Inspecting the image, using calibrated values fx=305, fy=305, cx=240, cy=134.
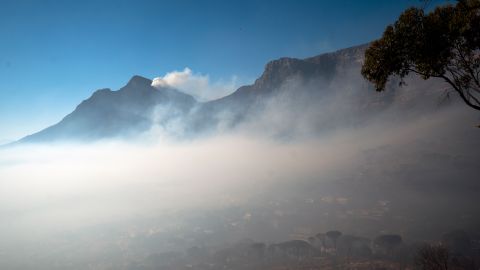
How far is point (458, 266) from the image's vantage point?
114250 mm

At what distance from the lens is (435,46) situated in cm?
1941

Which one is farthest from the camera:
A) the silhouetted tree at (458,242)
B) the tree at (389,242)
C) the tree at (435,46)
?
the tree at (389,242)

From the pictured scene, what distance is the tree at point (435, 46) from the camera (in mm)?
18338

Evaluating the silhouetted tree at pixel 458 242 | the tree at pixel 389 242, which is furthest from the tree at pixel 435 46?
the tree at pixel 389 242

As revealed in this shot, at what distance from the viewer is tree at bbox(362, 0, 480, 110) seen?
18338 mm

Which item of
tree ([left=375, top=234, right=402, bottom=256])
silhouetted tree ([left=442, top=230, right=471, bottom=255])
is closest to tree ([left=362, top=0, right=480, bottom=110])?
silhouetted tree ([left=442, top=230, right=471, bottom=255])

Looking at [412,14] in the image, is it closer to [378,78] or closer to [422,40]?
[422,40]

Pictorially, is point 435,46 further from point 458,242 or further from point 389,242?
point 458,242

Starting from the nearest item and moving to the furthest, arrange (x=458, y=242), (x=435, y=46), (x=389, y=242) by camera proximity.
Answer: (x=435, y=46) < (x=458, y=242) < (x=389, y=242)

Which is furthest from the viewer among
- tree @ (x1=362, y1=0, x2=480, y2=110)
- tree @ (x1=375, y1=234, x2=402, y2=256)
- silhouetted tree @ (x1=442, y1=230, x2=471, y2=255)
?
tree @ (x1=375, y1=234, x2=402, y2=256)

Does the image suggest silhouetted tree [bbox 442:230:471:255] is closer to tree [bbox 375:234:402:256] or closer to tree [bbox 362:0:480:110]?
tree [bbox 375:234:402:256]

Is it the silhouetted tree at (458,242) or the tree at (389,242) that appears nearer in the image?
the silhouetted tree at (458,242)

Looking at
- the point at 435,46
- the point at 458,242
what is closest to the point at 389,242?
the point at 458,242

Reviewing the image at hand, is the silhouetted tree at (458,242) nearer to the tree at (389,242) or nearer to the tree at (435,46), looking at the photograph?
the tree at (389,242)
